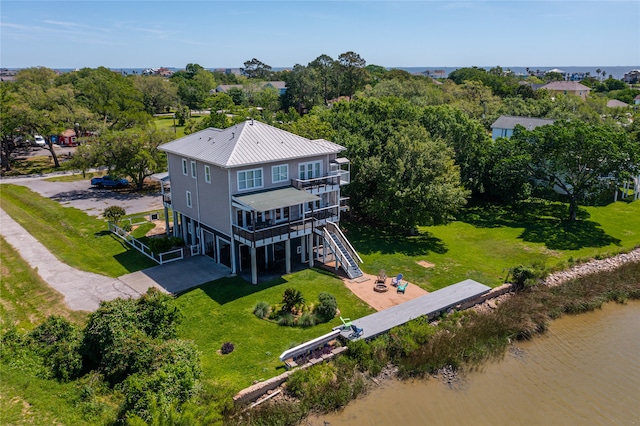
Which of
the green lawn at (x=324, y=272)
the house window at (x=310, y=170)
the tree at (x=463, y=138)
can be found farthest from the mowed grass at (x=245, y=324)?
the tree at (x=463, y=138)

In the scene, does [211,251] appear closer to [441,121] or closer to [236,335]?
[236,335]

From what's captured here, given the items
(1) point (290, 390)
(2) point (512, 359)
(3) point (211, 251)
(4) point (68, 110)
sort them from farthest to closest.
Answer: (4) point (68, 110) → (3) point (211, 251) → (2) point (512, 359) → (1) point (290, 390)

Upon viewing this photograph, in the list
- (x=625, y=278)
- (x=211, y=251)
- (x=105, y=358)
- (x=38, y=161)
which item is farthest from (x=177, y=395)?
(x=38, y=161)

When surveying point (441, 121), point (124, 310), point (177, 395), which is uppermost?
point (441, 121)

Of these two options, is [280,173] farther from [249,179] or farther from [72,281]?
[72,281]

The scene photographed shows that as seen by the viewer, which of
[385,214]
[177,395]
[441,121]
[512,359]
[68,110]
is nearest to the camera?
[177,395]

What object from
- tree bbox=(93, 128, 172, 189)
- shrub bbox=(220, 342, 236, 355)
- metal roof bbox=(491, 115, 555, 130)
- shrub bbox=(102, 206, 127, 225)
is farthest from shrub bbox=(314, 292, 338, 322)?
metal roof bbox=(491, 115, 555, 130)
